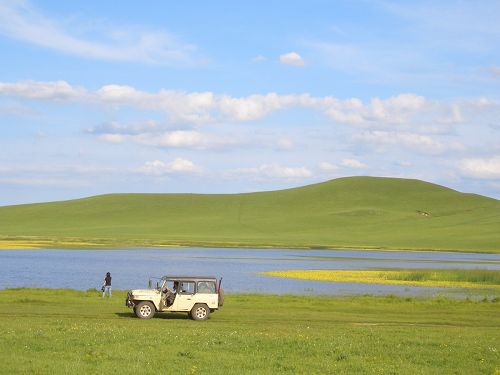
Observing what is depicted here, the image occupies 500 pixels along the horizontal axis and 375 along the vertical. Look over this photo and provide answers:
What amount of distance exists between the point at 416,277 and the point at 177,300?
4008 cm

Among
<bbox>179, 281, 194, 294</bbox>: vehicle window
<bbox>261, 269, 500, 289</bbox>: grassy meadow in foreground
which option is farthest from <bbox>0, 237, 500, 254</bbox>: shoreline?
<bbox>179, 281, 194, 294</bbox>: vehicle window

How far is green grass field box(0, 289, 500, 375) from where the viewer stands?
1902 cm

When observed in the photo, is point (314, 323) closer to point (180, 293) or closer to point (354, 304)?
point (180, 293)

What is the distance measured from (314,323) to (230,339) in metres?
8.19

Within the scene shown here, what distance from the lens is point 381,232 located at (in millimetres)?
170875

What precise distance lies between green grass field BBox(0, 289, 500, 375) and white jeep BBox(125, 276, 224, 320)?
58 centimetres

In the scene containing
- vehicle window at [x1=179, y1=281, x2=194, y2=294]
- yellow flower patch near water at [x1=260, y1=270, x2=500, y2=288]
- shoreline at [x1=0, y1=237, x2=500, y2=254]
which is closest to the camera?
vehicle window at [x1=179, y1=281, x2=194, y2=294]

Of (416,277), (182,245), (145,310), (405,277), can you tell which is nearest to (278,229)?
(182,245)

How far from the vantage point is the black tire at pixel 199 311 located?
3216 centimetres

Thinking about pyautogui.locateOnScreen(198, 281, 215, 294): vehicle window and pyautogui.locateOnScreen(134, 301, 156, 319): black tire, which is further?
pyautogui.locateOnScreen(198, 281, 215, 294): vehicle window

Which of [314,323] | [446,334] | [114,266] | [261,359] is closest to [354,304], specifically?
[314,323]

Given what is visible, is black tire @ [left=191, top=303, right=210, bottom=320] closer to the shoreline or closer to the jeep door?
the jeep door

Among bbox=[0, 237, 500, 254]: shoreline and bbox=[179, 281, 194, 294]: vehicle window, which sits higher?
bbox=[0, 237, 500, 254]: shoreline

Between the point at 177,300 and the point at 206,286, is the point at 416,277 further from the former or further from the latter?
the point at 177,300
